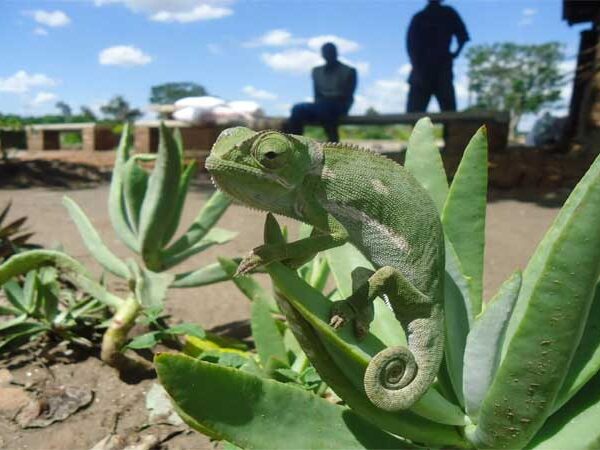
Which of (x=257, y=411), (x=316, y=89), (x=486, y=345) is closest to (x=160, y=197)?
(x=257, y=411)

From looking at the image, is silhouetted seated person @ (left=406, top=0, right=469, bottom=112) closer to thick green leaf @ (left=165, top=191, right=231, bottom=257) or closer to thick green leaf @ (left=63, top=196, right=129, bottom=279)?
thick green leaf @ (left=165, top=191, right=231, bottom=257)

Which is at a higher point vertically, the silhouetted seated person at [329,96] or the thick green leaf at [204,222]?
the silhouetted seated person at [329,96]

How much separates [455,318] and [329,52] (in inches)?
273

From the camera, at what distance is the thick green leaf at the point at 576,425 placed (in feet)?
2.71

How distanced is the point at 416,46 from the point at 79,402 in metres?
6.99

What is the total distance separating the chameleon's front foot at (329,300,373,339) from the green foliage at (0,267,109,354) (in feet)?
3.79

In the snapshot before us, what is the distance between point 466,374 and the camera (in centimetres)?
91

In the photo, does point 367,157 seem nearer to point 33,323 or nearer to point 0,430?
point 0,430

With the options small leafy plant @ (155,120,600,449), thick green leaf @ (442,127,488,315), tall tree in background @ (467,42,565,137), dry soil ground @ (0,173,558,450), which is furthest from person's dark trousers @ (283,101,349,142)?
tall tree in background @ (467,42,565,137)

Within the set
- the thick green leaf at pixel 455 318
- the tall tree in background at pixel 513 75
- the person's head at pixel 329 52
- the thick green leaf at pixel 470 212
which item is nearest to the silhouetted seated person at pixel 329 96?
the person's head at pixel 329 52

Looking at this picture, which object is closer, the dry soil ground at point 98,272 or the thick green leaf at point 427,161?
the thick green leaf at point 427,161

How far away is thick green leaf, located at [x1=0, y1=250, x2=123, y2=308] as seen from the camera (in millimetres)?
1565

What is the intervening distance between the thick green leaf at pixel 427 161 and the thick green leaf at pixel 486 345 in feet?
1.08

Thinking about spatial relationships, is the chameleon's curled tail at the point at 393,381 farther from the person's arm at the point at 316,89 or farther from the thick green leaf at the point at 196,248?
the person's arm at the point at 316,89
